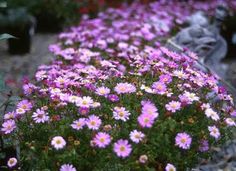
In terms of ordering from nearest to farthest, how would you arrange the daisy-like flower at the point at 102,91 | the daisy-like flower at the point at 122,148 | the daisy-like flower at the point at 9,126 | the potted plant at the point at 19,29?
the daisy-like flower at the point at 122,148 → the daisy-like flower at the point at 9,126 → the daisy-like flower at the point at 102,91 → the potted plant at the point at 19,29

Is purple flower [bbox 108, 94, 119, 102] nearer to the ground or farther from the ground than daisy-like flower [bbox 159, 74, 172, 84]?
nearer to the ground

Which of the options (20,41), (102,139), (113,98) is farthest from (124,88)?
(20,41)

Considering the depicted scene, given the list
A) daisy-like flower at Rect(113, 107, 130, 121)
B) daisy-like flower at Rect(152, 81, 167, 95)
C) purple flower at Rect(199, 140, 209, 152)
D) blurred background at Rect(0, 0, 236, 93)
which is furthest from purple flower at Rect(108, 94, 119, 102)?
blurred background at Rect(0, 0, 236, 93)

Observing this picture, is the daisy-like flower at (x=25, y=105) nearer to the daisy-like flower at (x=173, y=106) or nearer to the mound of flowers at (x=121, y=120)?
the mound of flowers at (x=121, y=120)

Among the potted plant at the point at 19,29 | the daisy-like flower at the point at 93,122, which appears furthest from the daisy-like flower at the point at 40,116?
the potted plant at the point at 19,29

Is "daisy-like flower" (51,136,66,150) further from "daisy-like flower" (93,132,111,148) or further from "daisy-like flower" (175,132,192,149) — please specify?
"daisy-like flower" (175,132,192,149)

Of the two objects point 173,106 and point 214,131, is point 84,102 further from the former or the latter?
point 214,131
